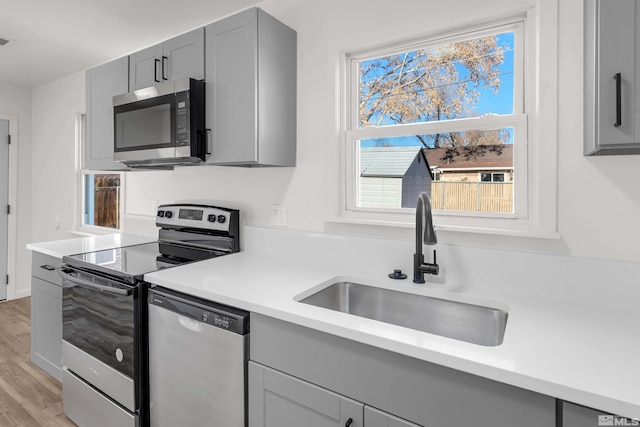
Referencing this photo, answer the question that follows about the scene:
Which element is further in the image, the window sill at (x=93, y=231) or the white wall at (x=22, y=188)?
the white wall at (x=22, y=188)

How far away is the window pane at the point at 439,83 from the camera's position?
152 centimetres

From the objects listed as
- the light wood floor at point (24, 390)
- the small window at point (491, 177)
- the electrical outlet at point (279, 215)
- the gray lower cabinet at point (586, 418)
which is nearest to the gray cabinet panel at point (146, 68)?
the electrical outlet at point (279, 215)

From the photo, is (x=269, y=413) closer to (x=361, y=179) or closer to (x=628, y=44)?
(x=361, y=179)

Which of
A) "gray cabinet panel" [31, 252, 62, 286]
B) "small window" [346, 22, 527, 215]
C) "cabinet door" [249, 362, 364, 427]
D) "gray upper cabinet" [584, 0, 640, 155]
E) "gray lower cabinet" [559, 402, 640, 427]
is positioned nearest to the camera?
"gray lower cabinet" [559, 402, 640, 427]

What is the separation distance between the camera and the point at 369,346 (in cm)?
101

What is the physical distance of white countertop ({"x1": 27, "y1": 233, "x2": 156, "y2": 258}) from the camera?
7.36 ft

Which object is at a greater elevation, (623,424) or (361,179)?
(361,179)

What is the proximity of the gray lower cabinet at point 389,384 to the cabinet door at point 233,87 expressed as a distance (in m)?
0.89

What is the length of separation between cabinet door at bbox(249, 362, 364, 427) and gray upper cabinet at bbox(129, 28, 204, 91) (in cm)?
148

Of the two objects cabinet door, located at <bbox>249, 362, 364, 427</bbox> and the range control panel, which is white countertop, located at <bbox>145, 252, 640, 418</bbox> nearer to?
cabinet door, located at <bbox>249, 362, 364, 427</bbox>

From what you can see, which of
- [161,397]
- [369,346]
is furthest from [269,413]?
[161,397]

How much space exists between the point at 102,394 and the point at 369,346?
58.9 inches

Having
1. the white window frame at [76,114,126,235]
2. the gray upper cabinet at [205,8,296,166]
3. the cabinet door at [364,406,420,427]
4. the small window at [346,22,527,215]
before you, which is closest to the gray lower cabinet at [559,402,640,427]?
the cabinet door at [364,406,420,427]

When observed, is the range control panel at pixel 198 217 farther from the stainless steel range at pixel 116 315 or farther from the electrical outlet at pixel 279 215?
the electrical outlet at pixel 279 215
